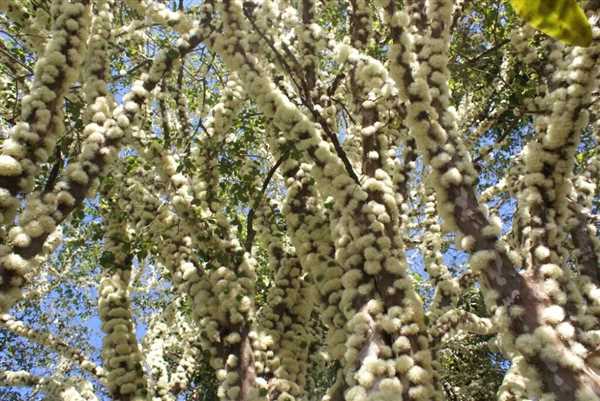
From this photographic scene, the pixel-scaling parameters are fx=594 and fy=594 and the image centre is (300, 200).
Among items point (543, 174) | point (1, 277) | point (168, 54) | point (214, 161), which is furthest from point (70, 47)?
point (543, 174)

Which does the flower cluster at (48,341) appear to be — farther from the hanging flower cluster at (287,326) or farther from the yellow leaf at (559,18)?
the yellow leaf at (559,18)

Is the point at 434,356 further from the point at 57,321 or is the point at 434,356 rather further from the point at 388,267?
the point at 57,321

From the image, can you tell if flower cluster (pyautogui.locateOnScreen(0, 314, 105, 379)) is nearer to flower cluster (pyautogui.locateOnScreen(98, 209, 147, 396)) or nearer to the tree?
the tree

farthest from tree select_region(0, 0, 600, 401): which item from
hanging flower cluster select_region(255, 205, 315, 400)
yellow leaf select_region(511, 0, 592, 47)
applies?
yellow leaf select_region(511, 0, 592, 47)

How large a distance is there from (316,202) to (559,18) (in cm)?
369

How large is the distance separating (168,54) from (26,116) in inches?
50.6

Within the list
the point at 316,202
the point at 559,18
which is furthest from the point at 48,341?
the point at 559,18

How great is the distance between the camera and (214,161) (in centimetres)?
488

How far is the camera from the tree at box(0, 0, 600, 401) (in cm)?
289

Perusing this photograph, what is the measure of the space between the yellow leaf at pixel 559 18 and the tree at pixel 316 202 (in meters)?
2.00

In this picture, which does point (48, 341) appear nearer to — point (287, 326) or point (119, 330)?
point (119, 330)

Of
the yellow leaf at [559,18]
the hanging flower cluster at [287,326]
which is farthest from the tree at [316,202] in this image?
the yellow leaf at [559,18]

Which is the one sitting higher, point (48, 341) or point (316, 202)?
point (316, 202)

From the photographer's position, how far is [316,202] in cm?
452
